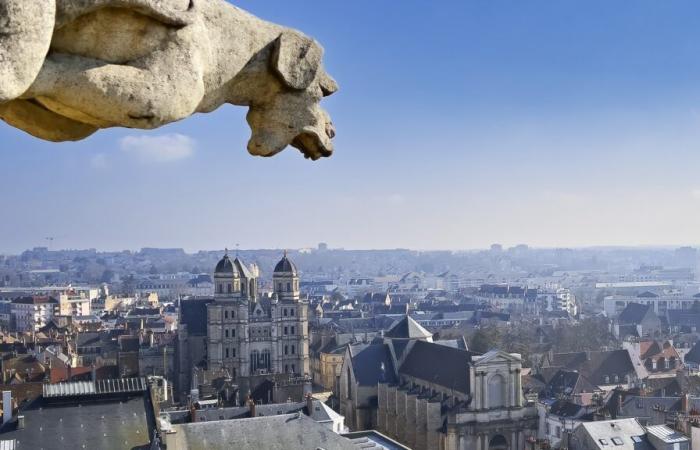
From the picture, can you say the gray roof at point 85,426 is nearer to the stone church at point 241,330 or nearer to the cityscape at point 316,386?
the cityscape at point 316,386

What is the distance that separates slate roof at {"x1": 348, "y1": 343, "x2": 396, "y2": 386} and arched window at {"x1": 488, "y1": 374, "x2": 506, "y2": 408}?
8649mm

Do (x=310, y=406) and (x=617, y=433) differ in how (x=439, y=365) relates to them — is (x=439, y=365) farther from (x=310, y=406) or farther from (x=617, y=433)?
(x=617, y=433)

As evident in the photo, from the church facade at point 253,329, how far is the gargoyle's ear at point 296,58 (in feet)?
174

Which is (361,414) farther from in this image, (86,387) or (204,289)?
(204,289)

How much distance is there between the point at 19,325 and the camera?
10369cm

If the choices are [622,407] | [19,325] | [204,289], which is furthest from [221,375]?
[204,289]

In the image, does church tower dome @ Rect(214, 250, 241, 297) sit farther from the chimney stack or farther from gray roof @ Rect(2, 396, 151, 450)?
gray roof @ Rect(2, 396, 151, 450)

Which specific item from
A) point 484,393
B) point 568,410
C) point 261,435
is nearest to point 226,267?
point 484,393

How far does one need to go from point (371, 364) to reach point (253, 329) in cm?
1171

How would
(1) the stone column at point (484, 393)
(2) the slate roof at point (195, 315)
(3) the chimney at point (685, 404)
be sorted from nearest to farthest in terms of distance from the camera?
(3) the chimney at point (685, 404) < (1) the stone column at point (484, 393) < (2) the slate roof at point (195, 315)

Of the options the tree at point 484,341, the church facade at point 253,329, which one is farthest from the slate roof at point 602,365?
the church facade at point 253,329

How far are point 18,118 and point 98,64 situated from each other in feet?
1.85

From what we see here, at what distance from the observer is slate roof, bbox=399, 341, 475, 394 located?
4288cm

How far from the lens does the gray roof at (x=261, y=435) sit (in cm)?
2327
